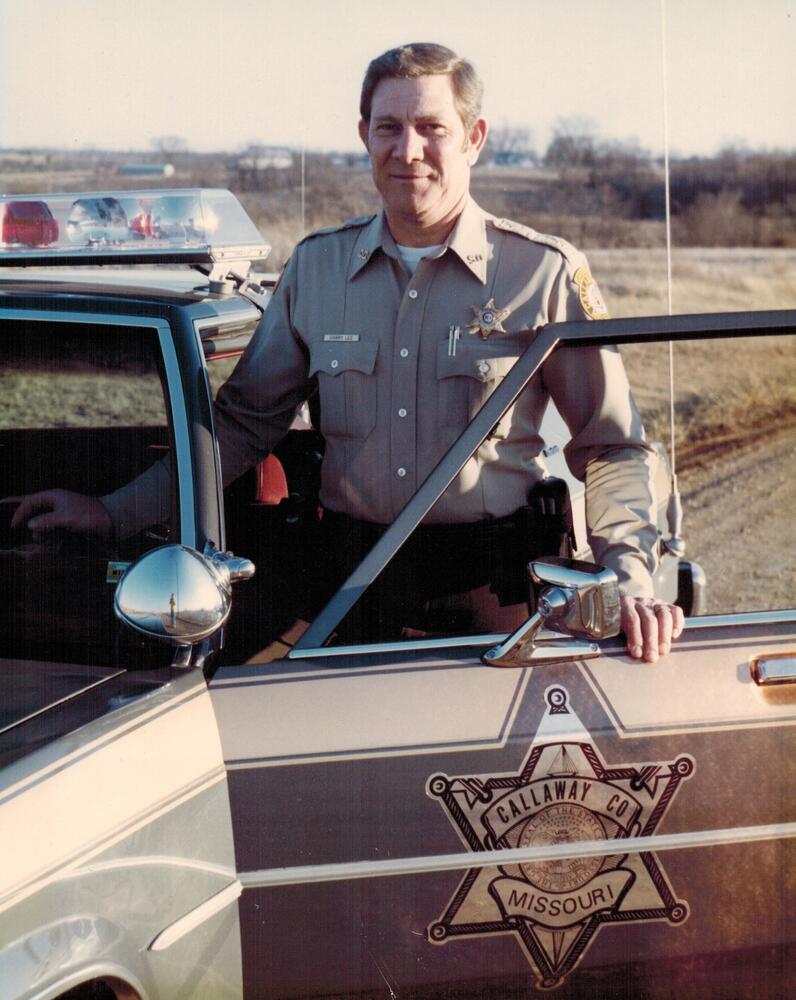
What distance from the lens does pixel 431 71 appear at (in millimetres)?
2645

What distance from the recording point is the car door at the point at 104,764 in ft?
5.86

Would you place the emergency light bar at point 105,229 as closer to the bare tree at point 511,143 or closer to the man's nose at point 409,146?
the man's nose at point 409,146

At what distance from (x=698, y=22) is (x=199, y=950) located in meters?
15.1

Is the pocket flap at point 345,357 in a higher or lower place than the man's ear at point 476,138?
lower

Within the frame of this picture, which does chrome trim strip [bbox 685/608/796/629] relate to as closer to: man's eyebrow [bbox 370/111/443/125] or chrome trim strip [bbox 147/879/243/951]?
chrome trim strip [bbox 147/879/243/951]

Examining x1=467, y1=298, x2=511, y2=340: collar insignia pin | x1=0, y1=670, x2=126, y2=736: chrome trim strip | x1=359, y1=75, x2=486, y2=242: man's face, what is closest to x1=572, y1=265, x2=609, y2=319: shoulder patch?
x1=467, y1=298, x2=511, y2=340: collar insignia pin

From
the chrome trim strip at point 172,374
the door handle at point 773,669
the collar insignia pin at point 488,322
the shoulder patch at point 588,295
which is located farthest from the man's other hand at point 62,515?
the door handle at point 773,669

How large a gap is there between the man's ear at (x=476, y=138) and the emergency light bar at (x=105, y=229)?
553 mm

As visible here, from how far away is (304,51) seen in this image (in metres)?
13.5

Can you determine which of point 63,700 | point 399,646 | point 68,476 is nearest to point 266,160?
point 68,476

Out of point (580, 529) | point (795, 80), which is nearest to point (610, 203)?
point (795, 80)

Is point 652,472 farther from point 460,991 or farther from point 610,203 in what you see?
point 610,203

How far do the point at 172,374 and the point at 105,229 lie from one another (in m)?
0.57

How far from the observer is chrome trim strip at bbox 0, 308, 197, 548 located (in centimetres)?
220
